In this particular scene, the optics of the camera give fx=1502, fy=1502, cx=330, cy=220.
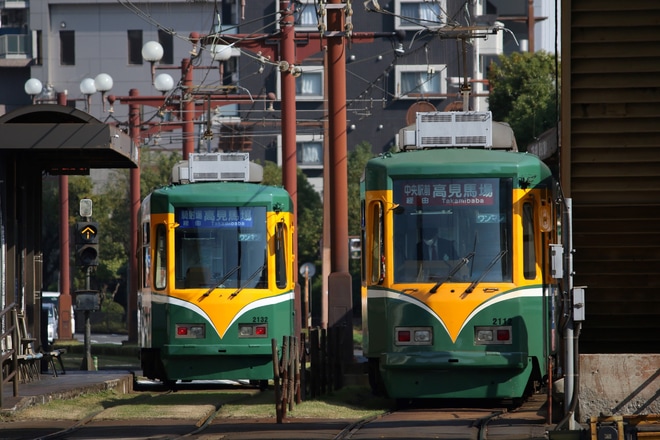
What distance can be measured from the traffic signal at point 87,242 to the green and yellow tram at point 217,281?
729cm

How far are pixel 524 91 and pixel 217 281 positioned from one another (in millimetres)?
39473

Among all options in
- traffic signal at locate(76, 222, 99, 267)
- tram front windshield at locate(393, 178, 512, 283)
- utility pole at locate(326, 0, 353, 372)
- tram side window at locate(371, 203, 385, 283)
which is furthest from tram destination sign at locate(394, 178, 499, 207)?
traffic signal at locate(76, 222, 99, 267)

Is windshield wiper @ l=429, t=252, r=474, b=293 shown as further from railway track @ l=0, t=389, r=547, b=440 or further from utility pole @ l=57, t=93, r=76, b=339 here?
utility pole @ l=57, t=93, r=76, b=339

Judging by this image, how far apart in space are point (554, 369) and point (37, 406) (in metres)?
6.70

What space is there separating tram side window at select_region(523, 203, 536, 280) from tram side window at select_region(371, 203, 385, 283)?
1.70 m

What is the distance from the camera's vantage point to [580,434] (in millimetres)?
12188

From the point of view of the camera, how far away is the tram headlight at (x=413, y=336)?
58.1 ft

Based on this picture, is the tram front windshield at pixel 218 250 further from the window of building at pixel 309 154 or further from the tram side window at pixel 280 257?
the window of building at pixel 309 154

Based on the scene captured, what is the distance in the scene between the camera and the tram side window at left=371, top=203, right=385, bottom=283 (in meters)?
18.0

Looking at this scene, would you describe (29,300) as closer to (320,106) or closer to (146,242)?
(146,242)

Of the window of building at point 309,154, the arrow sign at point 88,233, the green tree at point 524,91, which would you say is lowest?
the arrow sign at point 88,233

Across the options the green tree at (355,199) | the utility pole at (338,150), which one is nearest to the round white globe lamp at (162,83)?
the utility pole at (338,150)

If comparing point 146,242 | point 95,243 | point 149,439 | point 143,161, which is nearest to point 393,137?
point 143,161

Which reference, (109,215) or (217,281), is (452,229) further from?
(109,215)
